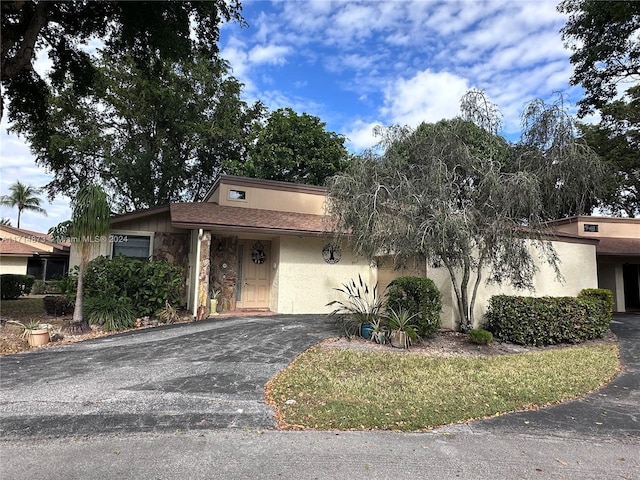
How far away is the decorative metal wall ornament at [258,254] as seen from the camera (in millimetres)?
12416

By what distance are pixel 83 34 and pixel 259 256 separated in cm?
822

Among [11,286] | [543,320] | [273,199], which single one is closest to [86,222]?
[273,199]

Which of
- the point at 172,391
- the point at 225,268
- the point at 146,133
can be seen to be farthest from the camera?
the point at 146,133

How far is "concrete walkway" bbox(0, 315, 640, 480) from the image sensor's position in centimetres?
306

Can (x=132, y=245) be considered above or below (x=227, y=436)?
above

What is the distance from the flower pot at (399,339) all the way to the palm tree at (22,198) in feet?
125

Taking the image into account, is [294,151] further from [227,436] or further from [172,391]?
[227,436]

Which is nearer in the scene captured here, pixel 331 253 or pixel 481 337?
pixel 481 337

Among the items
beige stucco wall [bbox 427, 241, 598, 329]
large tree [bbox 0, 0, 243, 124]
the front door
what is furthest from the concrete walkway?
large tree [bbox 0, 0, 243, 124]

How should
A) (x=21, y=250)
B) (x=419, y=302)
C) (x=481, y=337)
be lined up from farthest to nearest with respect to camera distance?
(x=21, y=250) < (x=419, y=302) < (x=481, y=337)

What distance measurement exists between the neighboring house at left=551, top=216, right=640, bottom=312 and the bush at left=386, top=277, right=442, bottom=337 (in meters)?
10.9

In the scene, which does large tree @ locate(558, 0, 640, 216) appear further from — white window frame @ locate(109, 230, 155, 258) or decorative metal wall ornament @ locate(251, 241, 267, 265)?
white window frame @ locate(109, 230, 155, 258)

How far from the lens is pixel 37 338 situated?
7.41 meters

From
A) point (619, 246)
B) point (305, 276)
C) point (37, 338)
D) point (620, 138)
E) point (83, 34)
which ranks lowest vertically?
point (37, 338)
